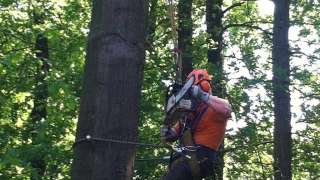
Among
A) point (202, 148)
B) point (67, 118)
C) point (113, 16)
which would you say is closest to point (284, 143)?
point (67, 118)

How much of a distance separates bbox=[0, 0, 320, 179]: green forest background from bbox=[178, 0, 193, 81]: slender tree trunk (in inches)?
7.2

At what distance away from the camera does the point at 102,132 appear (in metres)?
2.84

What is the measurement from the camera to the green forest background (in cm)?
853

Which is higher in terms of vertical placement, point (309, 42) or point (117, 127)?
point (309, 42)

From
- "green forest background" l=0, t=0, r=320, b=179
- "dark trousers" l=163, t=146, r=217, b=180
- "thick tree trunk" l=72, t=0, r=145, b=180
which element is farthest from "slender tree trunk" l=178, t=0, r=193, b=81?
"thick tree trunk" l=72, t=0, r=145, b=180

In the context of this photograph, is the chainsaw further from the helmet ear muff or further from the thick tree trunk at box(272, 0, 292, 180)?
the thick tree trunk at box(272, 0, 292, 180)

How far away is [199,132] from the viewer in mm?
4418

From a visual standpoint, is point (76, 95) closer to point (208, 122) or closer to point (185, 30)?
point (185, 30)

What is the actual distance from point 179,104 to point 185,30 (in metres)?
8.45

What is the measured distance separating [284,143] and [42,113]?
18.6 ft

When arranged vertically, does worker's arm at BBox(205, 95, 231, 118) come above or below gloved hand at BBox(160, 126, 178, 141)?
above

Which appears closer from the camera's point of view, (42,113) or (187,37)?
(42,113)

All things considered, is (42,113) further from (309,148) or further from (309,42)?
(309,42)

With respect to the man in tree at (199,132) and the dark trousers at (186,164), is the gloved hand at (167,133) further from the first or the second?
the dark trousers at (186,164)
